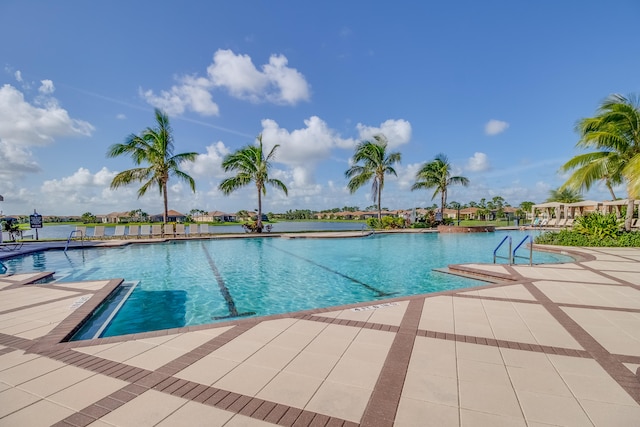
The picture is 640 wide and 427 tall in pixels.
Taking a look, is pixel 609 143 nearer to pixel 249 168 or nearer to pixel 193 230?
pixel 249 168

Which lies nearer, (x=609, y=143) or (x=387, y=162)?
(x=609, y=143)

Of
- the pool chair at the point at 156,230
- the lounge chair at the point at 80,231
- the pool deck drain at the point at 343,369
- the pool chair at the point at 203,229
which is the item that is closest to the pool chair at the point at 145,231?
the pool chair at the point at 156,230

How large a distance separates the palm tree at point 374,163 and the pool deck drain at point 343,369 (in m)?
20.6

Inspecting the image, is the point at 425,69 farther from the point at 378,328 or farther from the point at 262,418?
the point at 262,418

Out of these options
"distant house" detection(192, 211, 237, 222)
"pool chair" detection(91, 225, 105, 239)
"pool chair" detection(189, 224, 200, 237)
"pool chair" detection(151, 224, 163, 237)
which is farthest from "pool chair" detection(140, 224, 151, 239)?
"distant house" detection(192, 211, 237, 222)

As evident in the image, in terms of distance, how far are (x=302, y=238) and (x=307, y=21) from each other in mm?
11991

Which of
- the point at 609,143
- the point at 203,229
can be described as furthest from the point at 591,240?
the point at 203,229

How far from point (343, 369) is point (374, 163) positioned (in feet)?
76.2

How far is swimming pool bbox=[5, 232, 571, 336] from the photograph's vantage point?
5.59 metres

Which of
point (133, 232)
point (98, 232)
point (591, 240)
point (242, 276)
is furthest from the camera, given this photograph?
point (133, 232)

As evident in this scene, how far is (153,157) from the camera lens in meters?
18.7

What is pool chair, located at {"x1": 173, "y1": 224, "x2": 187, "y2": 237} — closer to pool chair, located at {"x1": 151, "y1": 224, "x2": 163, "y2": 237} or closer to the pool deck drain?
pool chair, located at {"x1": 151, "y1": 224, "x2": 163, "y2": 237}

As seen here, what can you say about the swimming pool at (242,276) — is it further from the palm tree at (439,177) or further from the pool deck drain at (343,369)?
the palm tree at (439,177)

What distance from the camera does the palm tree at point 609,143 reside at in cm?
1217
